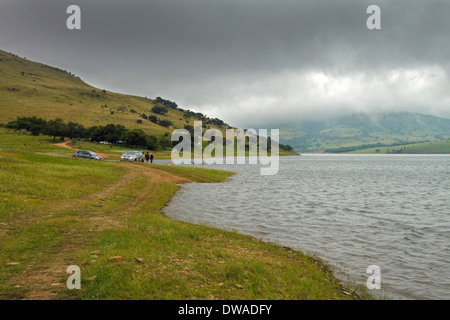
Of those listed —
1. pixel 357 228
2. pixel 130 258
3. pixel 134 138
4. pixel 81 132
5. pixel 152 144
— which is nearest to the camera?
pixel 130 258

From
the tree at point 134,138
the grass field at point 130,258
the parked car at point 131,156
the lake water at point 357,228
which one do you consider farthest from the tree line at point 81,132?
the grass field at point 130,258

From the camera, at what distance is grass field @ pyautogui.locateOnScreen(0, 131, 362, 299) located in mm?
9094

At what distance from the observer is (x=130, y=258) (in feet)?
38.0

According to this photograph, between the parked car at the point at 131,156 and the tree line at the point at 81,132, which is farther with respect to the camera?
the tree line at the point at 81,132

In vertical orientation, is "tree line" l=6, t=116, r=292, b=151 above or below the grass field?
above

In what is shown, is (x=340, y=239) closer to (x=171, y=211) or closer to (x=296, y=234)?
(x=296, y=234)

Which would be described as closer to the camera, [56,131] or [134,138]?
[56,131]

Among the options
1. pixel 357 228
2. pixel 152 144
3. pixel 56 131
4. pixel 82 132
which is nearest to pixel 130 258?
pixel 357 228

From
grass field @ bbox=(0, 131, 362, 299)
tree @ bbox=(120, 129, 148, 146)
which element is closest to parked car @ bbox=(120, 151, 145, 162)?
grass field @ bbox=(0, 131, 362, 299)

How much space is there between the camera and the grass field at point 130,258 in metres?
9.09

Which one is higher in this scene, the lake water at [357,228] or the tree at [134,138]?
the tree at [134,138]

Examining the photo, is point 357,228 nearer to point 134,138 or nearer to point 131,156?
point 131,156

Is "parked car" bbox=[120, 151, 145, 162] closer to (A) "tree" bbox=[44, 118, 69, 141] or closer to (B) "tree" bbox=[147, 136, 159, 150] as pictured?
(A) "tree" bbox=[44, 118, 69, 141]

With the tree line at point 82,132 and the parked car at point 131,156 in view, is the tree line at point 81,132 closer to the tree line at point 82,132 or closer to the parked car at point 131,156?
the tree line at point 82,132
